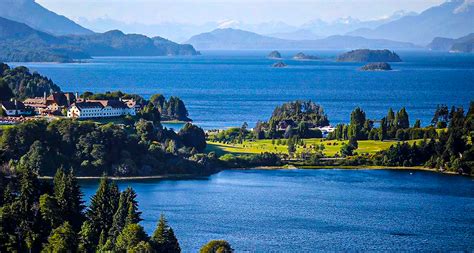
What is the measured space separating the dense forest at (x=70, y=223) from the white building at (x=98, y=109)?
3335 centimetres

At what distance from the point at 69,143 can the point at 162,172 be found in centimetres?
689

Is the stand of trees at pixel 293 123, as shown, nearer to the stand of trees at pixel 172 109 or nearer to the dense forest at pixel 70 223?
the stand of trees at pixel 172 109

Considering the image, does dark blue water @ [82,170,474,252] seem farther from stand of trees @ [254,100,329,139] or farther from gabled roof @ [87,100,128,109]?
gabled roof @ [87,100,128,109]

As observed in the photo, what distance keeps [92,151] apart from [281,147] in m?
18.4

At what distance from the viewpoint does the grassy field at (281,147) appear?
77.6 meters

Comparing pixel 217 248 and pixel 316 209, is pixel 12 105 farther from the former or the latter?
pixel 217 248

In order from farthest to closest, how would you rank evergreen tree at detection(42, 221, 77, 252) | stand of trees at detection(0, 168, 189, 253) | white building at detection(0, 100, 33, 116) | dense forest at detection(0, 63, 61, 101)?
dense forest at detection(0, 63, 61, 101)
white building at detection(0, 100, 33, 116)
evergreen tree at detection(42, 221, 77, 252)
stand of trees at detection(0, 168, 189, 253)

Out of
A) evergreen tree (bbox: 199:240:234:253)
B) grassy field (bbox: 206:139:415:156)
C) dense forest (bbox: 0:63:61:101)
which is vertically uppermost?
dense forest (bbox: 0:63:61:101)

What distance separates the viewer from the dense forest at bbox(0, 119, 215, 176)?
220 feet

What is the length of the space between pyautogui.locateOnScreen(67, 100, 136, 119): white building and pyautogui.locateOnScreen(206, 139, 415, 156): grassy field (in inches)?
317

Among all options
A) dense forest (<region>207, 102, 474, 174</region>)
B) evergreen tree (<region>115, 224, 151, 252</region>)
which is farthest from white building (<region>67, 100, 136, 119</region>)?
evergreen tree (<region>115, 224, 151, 252</region>)

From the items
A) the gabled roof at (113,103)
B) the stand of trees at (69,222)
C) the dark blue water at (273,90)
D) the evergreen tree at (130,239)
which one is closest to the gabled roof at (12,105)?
the gabled roof at (113,103)

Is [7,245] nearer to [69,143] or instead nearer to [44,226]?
[44,226]

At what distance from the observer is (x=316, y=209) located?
180 ft
